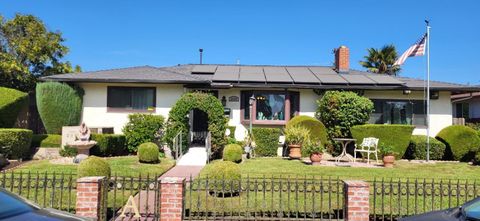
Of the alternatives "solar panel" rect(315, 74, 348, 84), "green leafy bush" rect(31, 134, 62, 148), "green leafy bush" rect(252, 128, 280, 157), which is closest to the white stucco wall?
"green leafy bush" rect(31, 134, 62, 148)

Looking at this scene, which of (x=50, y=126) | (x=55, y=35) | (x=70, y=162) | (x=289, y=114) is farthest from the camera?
(x=55, y=35)

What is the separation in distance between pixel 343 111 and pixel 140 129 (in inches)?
348

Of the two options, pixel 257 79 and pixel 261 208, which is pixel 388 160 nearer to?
pixel 257 79

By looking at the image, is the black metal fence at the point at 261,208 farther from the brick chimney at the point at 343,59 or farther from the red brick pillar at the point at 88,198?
the brick chimney at the point at 343,59

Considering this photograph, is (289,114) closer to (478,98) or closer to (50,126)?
(50,126)

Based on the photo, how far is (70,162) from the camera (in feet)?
44.5

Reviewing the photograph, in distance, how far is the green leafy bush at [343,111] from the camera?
16.8 metres

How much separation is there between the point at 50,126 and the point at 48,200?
9.64 m

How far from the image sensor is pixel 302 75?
20.0m

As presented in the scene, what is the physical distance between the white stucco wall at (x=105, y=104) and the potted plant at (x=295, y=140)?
18.1 ft

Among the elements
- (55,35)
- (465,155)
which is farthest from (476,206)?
(55,35)

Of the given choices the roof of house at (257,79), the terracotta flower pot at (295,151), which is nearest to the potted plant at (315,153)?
the terracotta flower pot at (295,151)

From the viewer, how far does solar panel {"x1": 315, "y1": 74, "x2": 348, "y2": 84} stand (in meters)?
18.1

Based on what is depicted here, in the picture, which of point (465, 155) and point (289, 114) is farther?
point (289, 114)
